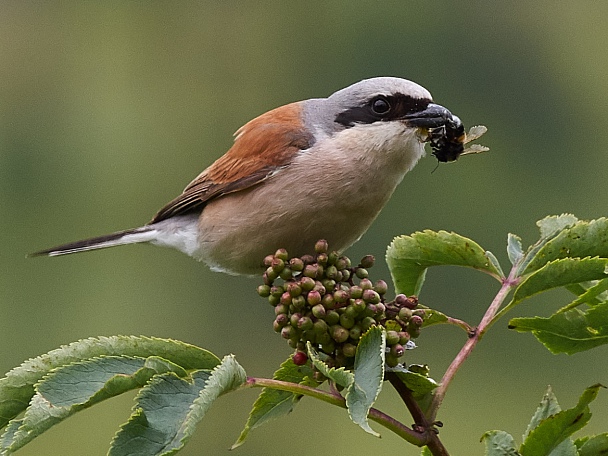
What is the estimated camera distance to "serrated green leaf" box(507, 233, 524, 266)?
204 cm

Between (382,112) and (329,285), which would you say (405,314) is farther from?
(382,112)

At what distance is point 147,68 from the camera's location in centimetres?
2300

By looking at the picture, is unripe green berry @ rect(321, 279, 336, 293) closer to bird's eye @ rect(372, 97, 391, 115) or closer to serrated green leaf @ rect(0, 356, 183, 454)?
serrated green leaf @ rect(0, 356, 183, 454)

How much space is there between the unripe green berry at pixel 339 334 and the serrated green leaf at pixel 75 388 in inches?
11.7

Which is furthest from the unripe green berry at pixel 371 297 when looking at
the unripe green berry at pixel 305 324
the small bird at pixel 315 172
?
the small bird at pixel 315 172

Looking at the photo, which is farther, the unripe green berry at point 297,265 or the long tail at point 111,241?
the long tail at point 111,241

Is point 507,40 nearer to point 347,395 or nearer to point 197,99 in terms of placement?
point 197,99

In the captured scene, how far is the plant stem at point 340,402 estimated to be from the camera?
1556 millimetres

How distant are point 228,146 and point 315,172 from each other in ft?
48.8

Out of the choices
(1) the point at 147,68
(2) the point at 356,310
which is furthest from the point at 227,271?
(1) the point at 147,68

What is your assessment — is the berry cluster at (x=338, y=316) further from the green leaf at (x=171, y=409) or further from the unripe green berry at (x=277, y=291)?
the green leaf at (x=171, y=409)

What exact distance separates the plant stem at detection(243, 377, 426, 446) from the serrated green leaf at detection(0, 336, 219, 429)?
0.09 m

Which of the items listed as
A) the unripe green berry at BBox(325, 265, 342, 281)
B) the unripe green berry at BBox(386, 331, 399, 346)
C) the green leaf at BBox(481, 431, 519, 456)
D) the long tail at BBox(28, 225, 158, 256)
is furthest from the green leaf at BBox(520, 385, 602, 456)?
the long tail at BBox(28, 225, 158, 256)

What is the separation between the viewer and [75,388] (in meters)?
1.52
